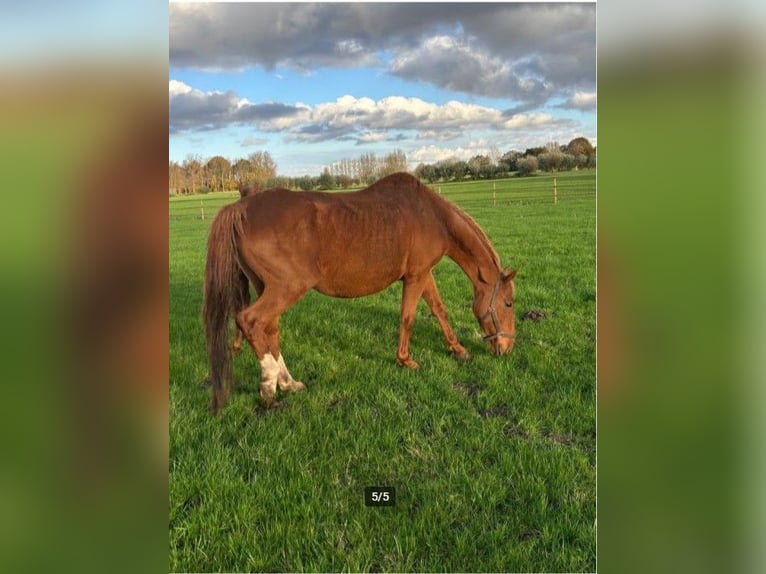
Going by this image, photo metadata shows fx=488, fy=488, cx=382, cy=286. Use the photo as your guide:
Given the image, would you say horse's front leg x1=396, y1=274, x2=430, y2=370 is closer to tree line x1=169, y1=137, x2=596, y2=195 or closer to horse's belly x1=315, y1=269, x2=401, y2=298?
horse's belly x1=315, y1=269, x2=401, y2=298

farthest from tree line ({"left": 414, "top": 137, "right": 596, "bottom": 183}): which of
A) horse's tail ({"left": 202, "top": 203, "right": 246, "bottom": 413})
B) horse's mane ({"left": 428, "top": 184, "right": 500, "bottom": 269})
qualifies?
horse's tail ({"left": 202, "top": 203, "right": 246, "bottom": 413})

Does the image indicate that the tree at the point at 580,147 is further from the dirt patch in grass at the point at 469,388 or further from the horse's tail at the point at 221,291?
the horse's tail at the point at 221,291

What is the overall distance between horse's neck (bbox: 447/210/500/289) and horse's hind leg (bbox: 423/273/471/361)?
0.29 metres

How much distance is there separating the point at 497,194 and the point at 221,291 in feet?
5.83

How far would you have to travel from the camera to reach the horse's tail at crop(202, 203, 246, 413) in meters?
2.83

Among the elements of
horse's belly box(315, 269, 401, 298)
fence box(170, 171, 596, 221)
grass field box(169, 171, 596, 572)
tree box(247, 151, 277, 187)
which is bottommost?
grass field box(169, 171, 596, 572)

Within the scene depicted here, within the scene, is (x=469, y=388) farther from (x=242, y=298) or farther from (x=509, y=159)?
(x=242, y=298)

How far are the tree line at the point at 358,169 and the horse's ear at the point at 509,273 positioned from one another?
94 cm

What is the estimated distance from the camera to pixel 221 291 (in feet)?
9.50

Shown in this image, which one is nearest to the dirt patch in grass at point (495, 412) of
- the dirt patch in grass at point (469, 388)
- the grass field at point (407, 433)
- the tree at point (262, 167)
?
the grass field at point (407, 433)
